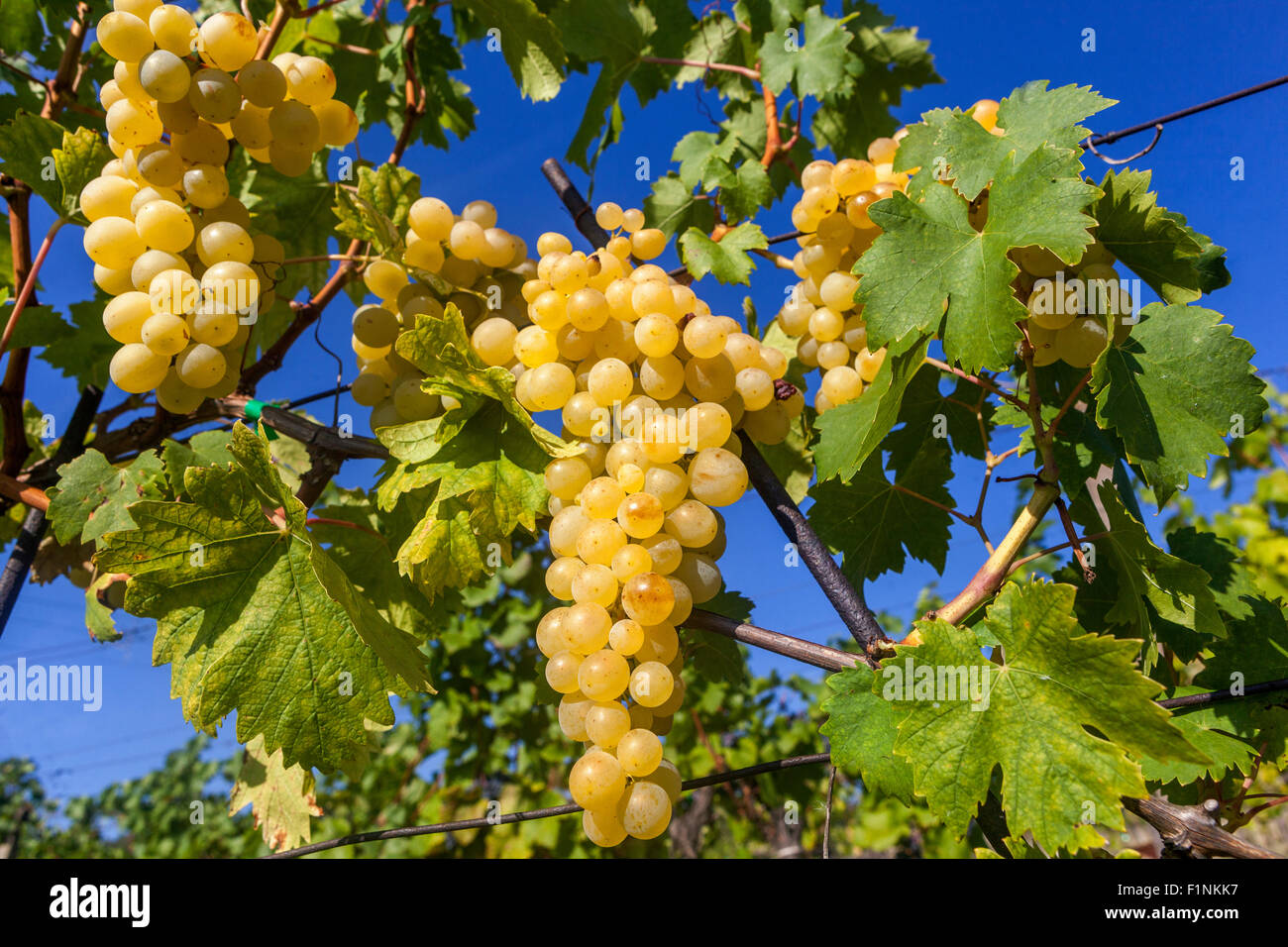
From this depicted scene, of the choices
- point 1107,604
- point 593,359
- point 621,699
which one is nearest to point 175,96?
point 593,359

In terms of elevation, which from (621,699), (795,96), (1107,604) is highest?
(795,96)

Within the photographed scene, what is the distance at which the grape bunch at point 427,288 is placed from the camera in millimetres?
1246

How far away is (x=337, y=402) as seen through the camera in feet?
4.72

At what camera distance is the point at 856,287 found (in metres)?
1.19

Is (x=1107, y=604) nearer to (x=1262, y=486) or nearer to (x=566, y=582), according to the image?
(x=566, y=582)

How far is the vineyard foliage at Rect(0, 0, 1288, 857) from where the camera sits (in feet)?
2.89

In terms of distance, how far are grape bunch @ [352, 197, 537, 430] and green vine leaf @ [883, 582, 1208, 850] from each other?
80cm

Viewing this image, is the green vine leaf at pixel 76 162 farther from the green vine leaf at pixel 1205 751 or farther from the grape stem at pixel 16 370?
the green vine leaf at pixel 1205 751

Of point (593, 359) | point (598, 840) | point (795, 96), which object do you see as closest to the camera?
point (598, 840)

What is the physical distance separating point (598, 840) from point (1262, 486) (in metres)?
5.23

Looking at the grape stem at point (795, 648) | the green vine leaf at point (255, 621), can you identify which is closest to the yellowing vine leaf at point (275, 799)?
the green vine leaf at point (255, 621)

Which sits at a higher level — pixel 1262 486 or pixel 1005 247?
pixel 1262 486

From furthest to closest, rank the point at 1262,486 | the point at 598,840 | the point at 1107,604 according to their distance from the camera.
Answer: the point at 1262,486
the point at 1107,604
the point at 598,840

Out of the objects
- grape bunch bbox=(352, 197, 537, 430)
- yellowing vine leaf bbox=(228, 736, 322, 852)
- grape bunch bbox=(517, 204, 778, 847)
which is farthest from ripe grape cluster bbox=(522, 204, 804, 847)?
yellowing vine leaf bbox=(228, 736, 322, 852)
